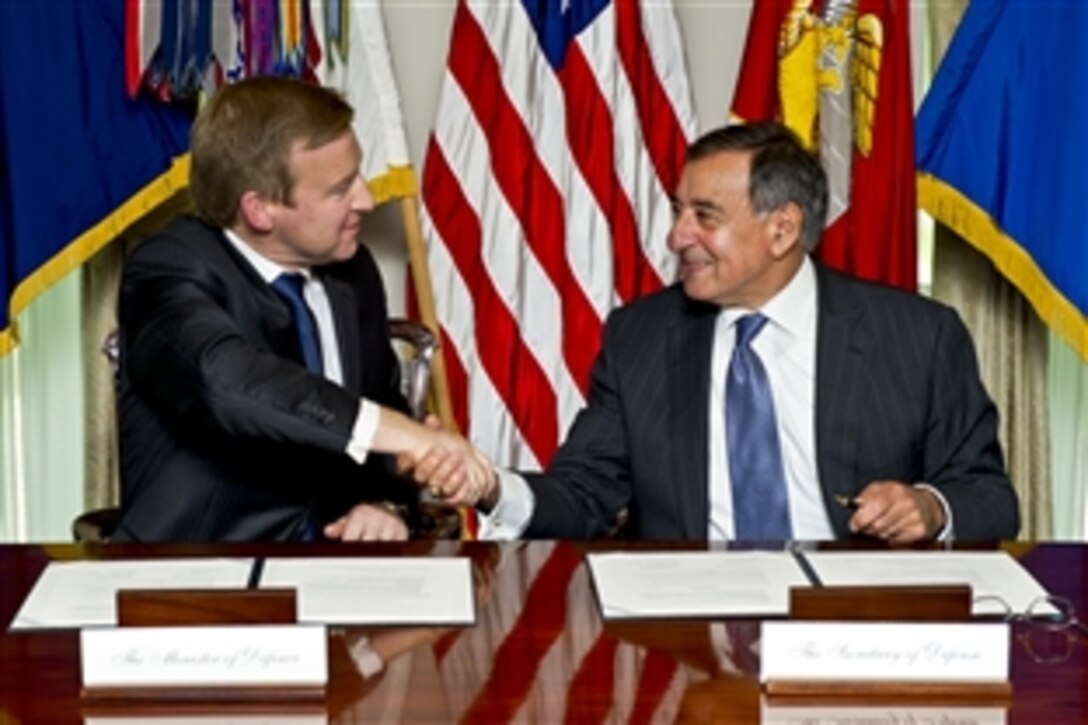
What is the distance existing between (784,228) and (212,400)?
102 cm

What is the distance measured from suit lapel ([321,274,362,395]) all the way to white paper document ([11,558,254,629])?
0.72 m

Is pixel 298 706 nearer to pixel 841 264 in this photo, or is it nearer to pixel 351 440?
pixel 351 440

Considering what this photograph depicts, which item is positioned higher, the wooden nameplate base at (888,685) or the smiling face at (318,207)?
the smiling face at (318,207)

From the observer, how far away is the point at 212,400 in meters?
2.62

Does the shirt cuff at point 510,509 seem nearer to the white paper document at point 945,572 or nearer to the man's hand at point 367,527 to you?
the man's hand at point 367,527

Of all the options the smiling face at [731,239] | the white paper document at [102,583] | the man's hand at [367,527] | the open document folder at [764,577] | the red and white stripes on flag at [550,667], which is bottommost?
the man's hand at [367,527]

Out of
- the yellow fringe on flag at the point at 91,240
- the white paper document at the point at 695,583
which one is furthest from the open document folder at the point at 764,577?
the yellow fringe on flag at the point at 91,240

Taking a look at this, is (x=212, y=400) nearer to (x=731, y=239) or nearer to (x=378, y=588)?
(x=378, y=588)

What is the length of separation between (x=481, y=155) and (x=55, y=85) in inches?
39.2

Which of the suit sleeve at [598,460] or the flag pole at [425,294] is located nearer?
the suit sleeve at [598,460]

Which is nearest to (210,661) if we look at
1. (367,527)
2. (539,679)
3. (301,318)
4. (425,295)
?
(539,679)

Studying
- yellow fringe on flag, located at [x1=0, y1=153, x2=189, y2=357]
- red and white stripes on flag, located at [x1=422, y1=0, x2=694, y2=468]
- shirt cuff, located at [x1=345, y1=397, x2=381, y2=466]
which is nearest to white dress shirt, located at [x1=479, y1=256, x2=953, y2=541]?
shirt cuff, located at [x1=345, y1=397, x2=381, y2=466]

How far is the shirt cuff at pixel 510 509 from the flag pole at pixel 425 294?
1323 millimetres

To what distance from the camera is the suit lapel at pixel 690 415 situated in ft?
9.66
